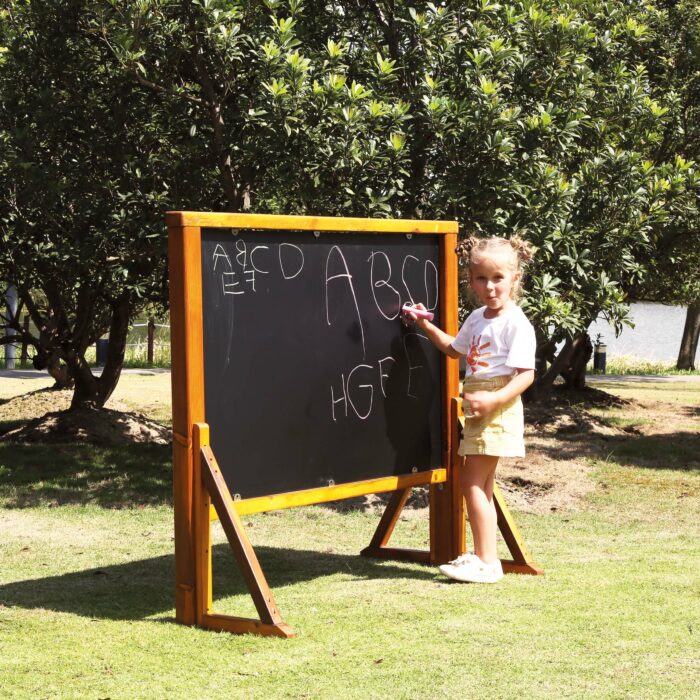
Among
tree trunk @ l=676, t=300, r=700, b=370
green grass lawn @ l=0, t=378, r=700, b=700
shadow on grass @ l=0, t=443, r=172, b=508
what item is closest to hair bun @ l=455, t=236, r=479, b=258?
green grass lawn @ l=0, t=378, r=700, b=700

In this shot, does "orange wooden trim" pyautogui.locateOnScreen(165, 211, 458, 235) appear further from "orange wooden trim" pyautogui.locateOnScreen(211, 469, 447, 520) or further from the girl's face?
"orange wooden trim" pyautogui.locateOnScreen(211, 469, 447, 520)

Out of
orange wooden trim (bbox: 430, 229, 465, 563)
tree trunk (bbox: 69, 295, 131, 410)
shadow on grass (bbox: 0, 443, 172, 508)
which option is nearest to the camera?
orange wooden trim (bbox: 430, 229, 465, 563)

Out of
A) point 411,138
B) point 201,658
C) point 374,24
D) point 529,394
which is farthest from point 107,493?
point 529,394

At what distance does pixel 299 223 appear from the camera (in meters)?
5.91

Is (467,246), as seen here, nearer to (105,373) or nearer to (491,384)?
(491,384)

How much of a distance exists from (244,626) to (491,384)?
1838mm

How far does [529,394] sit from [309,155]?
31.1ft

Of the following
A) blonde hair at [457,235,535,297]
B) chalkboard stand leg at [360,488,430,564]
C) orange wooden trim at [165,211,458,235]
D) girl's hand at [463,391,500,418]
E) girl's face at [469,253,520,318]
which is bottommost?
chalkboard stand leg at [360,488,430,564]

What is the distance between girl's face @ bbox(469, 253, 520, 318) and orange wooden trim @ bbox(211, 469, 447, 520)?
1145mm

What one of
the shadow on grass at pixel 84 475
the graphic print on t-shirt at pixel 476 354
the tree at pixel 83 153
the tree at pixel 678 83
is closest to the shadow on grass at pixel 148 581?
the graphic print on t-shirt at pixel 476 354

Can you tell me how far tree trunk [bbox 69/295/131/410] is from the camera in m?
13.6

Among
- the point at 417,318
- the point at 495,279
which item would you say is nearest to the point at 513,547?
the point at 417,318

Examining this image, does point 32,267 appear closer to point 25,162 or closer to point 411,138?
point 25,162

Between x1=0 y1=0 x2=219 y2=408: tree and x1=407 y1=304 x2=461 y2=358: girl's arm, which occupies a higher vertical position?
x1=0 y1=0 x2=219 y2=408: tree
